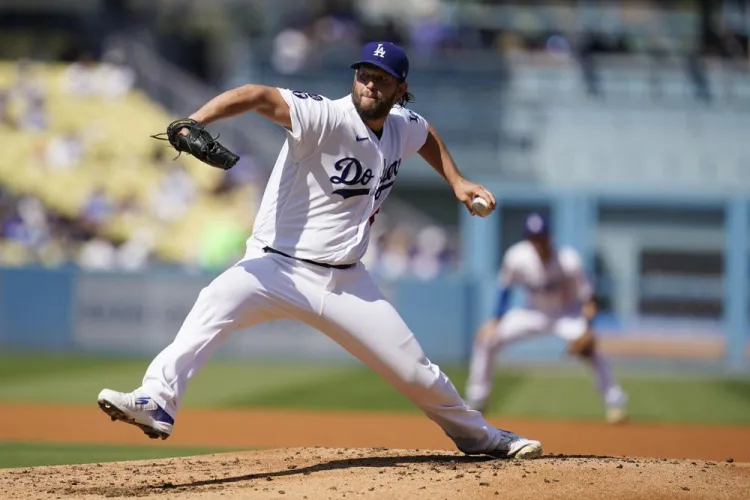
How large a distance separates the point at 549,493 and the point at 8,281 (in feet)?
46.1

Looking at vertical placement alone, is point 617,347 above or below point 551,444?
above

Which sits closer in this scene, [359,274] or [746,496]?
[746,496]

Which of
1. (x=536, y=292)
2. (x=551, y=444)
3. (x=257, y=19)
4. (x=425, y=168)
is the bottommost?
(x=551, y=444)

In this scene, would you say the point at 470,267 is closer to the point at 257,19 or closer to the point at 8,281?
the point at 8,281

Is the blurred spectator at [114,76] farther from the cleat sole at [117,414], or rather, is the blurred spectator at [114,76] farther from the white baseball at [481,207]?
the cleat sole at [117,414]

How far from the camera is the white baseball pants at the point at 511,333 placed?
1168 centimetres

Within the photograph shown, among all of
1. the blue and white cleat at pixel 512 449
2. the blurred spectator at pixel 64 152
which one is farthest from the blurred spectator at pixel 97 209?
the blue and white cleat at pixel 512 449

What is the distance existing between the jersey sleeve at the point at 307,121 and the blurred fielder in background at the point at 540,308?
5.83 meters

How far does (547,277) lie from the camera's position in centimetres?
1189

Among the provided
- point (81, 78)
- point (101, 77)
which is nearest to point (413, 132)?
point (81, 78)

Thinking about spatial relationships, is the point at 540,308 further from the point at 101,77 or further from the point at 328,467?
the point at 101,77

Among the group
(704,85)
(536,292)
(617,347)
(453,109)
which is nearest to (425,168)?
(453,109)

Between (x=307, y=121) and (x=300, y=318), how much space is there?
1.01 m

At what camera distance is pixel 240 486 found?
19.4 feet
